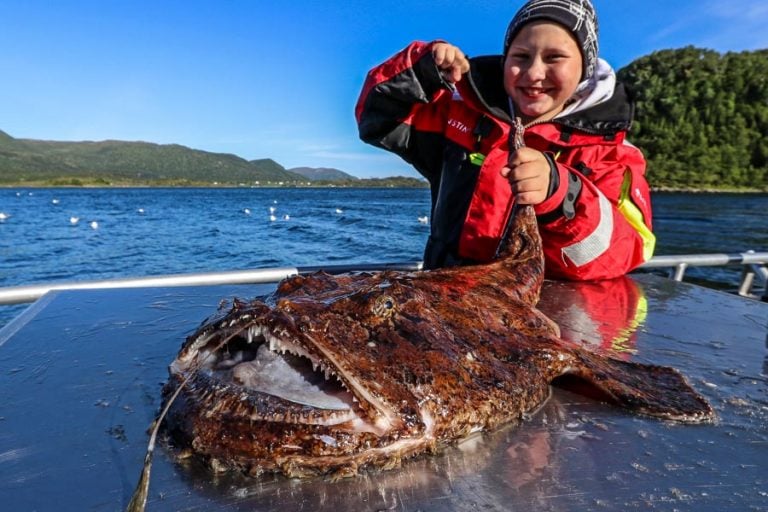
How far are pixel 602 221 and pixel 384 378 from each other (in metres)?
2.54

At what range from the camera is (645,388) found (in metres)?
1.90

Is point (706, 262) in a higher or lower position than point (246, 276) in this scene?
higher

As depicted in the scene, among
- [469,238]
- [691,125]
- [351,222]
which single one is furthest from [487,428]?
[691,125]

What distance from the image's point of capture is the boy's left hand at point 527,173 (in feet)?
9.21

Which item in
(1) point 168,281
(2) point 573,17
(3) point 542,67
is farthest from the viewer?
(1) point 168,281

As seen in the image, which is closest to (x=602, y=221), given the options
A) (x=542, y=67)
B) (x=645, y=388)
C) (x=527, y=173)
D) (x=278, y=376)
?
(x=527, y=173)

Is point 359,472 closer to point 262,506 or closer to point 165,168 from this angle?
point 262,506

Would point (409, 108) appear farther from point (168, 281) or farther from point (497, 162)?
point (168, 281)

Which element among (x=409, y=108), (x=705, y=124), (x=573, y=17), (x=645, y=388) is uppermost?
(x=705, y=124)

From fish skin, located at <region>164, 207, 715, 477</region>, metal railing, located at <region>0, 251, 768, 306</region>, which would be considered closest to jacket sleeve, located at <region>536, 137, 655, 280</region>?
fish skin, located at <region>164, 207, 715, 477</region>

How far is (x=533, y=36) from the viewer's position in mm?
3248

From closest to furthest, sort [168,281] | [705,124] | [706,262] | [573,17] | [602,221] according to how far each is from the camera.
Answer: [573,17] → [602,221] → [168,281] → [706,262] → [705,124]

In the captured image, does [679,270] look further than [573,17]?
Yes

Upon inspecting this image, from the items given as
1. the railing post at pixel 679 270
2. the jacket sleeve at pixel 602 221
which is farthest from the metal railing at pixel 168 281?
the railing post at pixel 679 270
